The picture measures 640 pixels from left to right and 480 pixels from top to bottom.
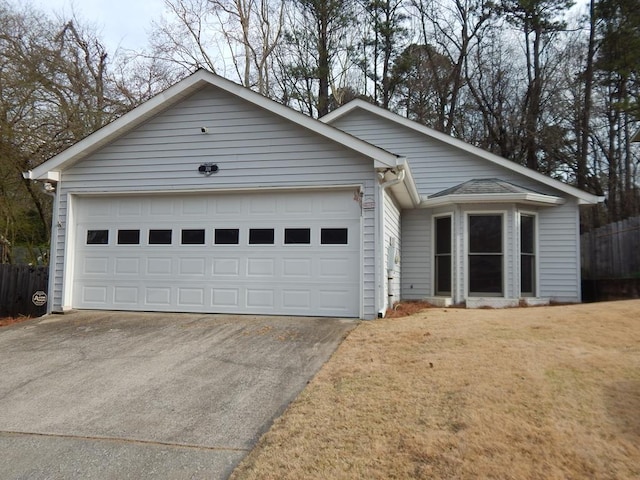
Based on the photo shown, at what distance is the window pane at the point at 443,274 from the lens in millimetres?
11852

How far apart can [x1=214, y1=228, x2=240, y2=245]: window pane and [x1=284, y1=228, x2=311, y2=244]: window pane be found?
0.95 m

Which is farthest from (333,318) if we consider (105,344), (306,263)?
(105,344)

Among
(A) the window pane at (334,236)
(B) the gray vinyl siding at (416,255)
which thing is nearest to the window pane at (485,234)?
(B) the gray vinyl siding at (416,255)

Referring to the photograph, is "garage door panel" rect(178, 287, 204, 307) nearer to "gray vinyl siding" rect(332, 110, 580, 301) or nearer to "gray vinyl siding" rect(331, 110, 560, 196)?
"gray vinyl siding" rect(332, 110, 580, 301)

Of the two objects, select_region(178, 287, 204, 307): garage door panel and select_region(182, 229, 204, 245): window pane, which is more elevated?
select_region(182, 229, 204, 245): window pane

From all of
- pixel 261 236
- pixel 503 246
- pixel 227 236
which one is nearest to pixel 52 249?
pixel 227 236

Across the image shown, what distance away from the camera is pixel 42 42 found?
15.5 meters

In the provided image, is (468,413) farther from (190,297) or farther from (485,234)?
(485,234)

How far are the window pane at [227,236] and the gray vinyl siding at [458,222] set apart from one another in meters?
5.26

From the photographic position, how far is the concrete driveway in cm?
366

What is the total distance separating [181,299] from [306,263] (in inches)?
99.0

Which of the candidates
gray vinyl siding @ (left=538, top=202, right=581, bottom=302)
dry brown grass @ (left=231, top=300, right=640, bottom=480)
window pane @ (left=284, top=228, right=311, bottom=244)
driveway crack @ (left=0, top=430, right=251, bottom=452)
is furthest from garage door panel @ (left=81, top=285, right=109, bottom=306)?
gray vinyl siding @ (left=538, top=202, right=581, bottom=302)

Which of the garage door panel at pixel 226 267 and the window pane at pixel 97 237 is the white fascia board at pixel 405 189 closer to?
the garage door panel at pixel 226 267

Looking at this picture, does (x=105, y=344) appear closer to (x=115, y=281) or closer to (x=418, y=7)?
(x=115, y=281)
